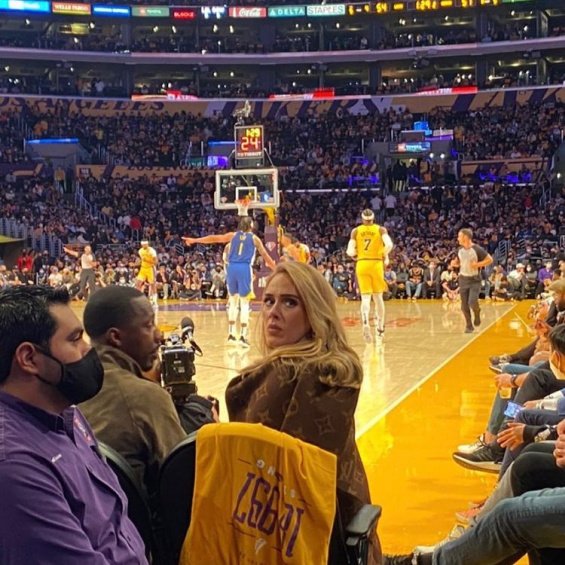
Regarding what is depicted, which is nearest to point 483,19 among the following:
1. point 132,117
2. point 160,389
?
point 132,117

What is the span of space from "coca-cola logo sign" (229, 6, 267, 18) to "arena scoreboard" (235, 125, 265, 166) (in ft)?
73.5

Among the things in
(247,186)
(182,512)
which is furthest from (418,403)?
(247,186)

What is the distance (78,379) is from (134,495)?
1.79 feet

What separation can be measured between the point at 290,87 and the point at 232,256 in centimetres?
2989

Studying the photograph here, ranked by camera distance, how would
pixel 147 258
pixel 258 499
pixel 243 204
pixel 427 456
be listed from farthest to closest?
pixel 147 258
pixel 243 204
pixel 427 456
pixel 258 499

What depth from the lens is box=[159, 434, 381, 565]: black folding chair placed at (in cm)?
225

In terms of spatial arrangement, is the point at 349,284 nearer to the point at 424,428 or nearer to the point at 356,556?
the point at 424,428

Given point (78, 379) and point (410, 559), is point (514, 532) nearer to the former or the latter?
point (410, 559)

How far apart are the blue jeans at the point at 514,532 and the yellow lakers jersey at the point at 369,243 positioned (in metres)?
Answer: 8.79

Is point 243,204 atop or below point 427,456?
atop

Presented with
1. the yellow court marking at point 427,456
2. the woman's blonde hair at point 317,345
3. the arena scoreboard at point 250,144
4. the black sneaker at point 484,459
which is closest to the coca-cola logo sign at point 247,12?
the arena scoreboard at point 250,144

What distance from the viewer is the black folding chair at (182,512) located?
225 centimetres

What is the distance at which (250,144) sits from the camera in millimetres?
19562

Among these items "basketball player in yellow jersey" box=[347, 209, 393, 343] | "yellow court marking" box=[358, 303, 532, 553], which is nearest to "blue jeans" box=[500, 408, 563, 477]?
"yellow court marking" box=[358, 303, 532, 553]
